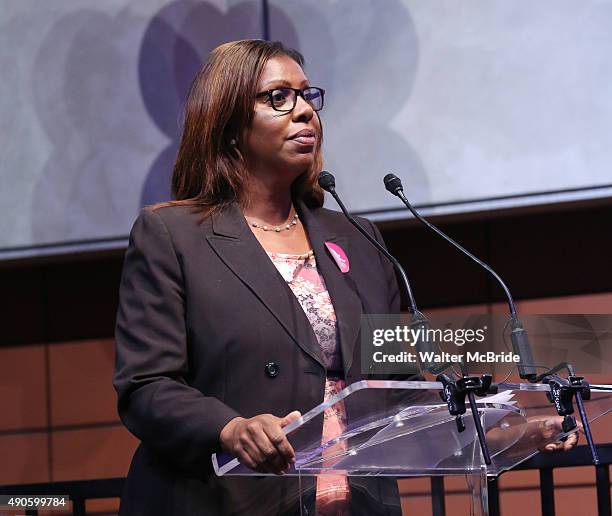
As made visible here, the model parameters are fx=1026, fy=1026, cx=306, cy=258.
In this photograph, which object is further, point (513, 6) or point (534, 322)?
point (513, 6)

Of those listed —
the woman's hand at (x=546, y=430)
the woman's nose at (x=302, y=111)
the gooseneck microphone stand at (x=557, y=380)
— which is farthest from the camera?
the woman's nose at (x=302, y=111)

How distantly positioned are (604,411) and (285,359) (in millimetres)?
543

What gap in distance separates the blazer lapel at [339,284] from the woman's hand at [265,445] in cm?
36

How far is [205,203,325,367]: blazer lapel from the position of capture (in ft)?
6.00

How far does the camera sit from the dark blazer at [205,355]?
1.68 meters

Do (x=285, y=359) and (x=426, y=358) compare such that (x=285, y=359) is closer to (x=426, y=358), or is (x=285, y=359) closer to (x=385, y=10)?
(x=426, y=358)

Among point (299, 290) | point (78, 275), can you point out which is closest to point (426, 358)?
point (299, 290)

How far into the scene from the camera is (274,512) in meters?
1.58

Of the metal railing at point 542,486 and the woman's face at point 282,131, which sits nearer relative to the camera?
the woman's face at point 282,131

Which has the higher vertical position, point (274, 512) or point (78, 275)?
point (78, 275)

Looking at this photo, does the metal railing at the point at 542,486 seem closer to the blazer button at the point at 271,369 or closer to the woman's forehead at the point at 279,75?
the blazer button at the point at 271,369

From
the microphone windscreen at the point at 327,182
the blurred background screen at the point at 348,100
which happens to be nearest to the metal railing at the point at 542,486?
the microphone windscreen at the point at 327,182

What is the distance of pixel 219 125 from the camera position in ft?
6.80

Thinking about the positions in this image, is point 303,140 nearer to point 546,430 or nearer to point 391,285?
point 391,285
